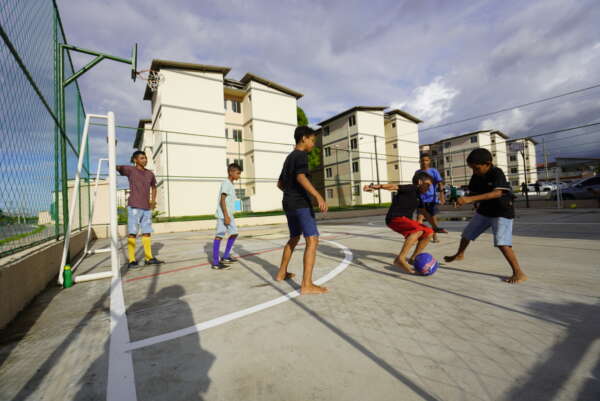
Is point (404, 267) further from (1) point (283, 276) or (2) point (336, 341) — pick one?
(2) point (336, 341)

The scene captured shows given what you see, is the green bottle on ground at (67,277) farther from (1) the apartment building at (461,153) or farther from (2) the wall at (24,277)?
(1) the apartment building at (461,153)

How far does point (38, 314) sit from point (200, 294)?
1.49 m

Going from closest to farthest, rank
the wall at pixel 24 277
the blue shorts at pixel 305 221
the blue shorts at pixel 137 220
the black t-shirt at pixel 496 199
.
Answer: the wall at pixel 24 277 → the blue shorts at pixel 305 221 → the black t-shirt at pixel 496 199 → the blue shorts at pixel 137 220

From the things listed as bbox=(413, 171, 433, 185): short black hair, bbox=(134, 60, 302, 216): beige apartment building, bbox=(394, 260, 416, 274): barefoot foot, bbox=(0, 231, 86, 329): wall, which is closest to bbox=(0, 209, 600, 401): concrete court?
bbox=(0, 231, 86, 329): wall

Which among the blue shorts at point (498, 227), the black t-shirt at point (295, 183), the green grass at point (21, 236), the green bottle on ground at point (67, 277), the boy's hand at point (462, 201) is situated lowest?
the green bottle on ground at point (67, 277)

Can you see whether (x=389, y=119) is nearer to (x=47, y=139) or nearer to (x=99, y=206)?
(x=99, y=206)

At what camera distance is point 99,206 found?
12070 millimetres

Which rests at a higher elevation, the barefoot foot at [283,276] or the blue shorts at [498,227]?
the blue shorts at [498,227]

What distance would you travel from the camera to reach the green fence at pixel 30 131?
2672mm

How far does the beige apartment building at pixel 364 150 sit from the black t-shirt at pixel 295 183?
24267 millimetres

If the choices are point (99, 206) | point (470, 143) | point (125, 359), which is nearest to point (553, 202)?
point (125, 359)

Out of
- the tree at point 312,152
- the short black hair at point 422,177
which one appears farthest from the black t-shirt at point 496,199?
the tree at point 312,152

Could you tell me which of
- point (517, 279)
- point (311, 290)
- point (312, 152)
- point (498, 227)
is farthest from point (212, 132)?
point (517, 279)

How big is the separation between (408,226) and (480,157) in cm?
125
